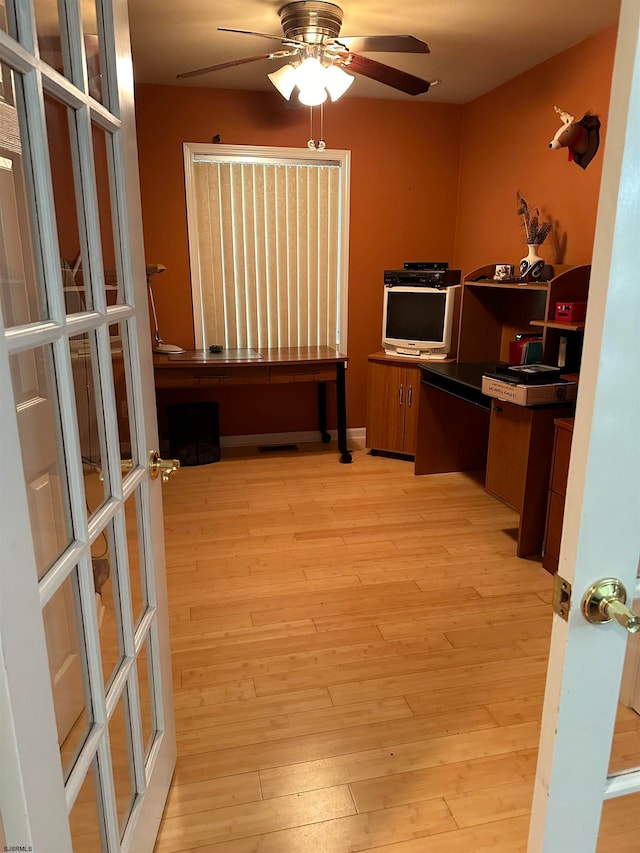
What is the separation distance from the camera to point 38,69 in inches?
30.6

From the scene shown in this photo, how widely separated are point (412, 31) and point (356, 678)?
3085 millimetres

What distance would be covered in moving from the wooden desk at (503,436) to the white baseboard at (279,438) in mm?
876

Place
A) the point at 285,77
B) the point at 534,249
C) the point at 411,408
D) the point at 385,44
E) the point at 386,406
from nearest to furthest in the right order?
the point at 385,44, the point at 285,77, the point at 534,249, the point at 411,408, the point at 386,406

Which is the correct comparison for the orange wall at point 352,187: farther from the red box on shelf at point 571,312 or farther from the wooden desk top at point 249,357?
the red box on shelf at point 571,312

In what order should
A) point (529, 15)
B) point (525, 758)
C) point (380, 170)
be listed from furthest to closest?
point (380, 170)
point (529, 15)
point (525, 758)

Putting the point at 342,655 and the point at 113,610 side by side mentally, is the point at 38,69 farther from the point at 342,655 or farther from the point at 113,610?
the point at 342,655

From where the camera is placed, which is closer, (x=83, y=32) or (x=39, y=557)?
(x=39, y=557)

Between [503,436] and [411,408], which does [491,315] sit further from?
[503,436]

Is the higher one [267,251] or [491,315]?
[267,251]

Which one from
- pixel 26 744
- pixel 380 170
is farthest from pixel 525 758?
pixel 380 170

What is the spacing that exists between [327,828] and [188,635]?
3.18 ft

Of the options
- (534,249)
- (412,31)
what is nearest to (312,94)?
(412,31)

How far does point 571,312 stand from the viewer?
274cm

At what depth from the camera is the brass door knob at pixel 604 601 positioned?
70 centimetres
